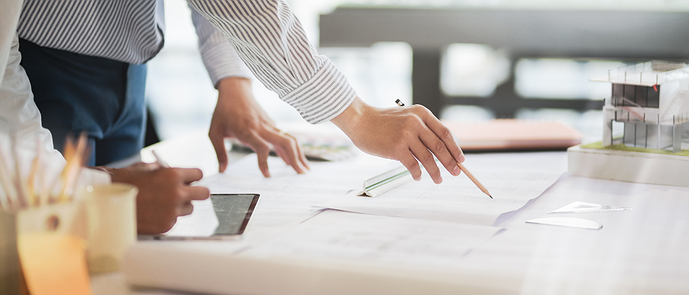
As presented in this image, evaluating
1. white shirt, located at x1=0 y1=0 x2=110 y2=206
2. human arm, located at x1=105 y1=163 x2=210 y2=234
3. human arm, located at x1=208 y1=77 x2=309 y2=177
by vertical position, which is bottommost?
human arm, located at x1=208 y1=77 x2=309 y2=177

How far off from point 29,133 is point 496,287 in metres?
0.66

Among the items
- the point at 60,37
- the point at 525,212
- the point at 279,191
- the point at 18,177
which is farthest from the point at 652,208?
the point at 60,37

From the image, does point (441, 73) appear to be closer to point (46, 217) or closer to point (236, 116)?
point (236, 116)

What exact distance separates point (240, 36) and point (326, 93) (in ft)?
0.56

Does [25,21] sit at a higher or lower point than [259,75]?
higher

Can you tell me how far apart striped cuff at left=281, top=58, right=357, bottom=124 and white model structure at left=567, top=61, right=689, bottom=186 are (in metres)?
0.46

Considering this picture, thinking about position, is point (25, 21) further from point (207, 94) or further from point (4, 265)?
point (207, 94)

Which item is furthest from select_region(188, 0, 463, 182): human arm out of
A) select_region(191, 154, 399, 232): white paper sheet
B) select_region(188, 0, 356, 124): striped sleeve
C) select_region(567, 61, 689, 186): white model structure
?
select_region(567, 61, 689, 186): white model structure

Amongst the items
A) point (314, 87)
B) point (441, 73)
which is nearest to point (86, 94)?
point (314, 87)

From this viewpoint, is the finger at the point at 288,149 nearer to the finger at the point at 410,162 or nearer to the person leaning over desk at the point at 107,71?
the person leaning over desk at the point at 107,71

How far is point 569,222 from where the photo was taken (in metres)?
0.72

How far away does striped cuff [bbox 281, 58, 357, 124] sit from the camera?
3.07 ft

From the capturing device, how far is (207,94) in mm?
5445

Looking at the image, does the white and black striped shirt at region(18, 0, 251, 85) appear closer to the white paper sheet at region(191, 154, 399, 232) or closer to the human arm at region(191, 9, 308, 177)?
the human arm at region(191, 9, 308, 177)
